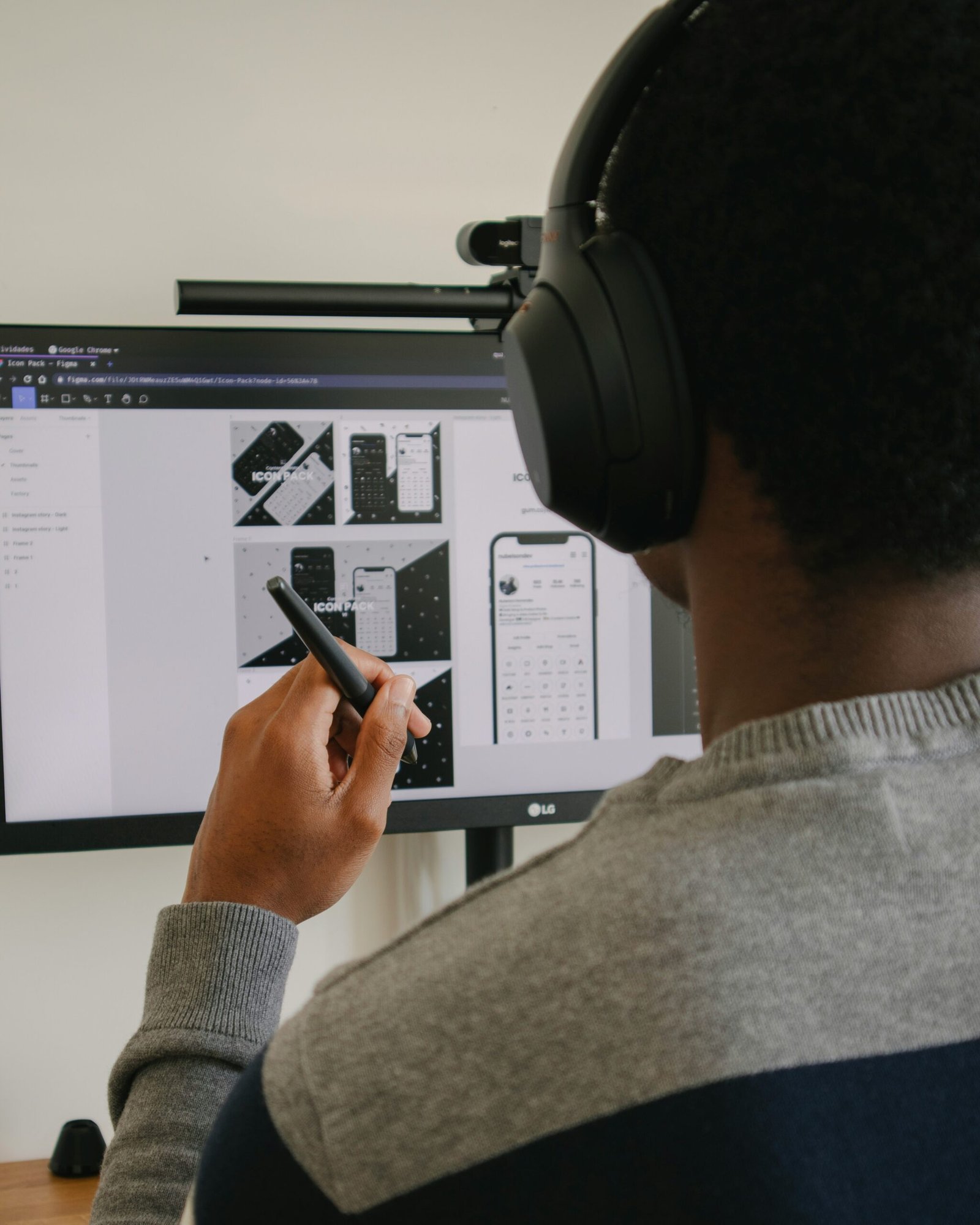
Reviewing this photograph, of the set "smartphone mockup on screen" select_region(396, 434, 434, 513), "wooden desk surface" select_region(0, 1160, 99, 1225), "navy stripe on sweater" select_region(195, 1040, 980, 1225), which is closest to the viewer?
"navy stripe on sweater" select_region(195, 1040, 980, 1225)

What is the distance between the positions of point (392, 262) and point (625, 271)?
84 centimetres

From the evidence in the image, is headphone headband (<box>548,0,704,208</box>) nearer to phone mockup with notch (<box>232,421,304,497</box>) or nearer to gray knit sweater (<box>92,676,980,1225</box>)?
gray knit sweater (<box>92,676,980,1225</box>)

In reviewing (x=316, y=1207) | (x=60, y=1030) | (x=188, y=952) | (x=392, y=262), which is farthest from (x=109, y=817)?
(x=316, y=1207)

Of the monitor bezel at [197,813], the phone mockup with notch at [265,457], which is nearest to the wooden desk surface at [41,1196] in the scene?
the monitor bezel at [197,813]

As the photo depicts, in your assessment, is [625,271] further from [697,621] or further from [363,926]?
[363,926]

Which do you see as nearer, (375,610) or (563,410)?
(563,410)

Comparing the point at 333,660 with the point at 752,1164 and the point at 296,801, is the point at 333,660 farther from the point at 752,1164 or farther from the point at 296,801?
the point at 752,1164

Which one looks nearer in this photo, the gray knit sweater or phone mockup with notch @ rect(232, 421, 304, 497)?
the gray knit sweater

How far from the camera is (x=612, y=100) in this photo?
0.46 meters

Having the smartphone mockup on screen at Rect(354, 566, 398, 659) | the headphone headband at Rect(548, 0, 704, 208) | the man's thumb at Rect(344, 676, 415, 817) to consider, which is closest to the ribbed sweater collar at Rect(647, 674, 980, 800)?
the headphone headband at Rect(548, 0, 704, 208)

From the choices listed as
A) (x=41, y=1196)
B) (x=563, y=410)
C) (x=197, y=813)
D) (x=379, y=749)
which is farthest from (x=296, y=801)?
(x=41, y=1196)

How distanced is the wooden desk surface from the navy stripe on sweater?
0.81 m

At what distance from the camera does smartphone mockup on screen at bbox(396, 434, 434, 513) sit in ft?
3.69

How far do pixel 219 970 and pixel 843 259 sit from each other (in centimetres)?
45
